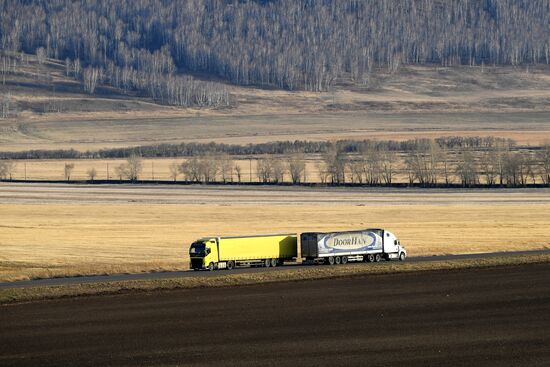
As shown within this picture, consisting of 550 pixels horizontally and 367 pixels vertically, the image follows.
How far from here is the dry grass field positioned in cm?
6994

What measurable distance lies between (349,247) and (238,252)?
6.53m

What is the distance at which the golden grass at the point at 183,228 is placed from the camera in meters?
66.8

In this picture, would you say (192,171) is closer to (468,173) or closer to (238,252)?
(468,173)

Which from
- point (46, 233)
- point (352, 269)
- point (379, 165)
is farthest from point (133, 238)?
point (379, 165)

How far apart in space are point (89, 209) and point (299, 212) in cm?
1969

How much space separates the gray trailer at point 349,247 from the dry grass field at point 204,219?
369 cm

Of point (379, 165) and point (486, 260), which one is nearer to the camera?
point (486, 260)

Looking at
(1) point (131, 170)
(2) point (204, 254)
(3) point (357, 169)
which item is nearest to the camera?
(2) point (204, 254)

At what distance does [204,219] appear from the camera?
334 feet

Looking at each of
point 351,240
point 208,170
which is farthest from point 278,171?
point 351,240

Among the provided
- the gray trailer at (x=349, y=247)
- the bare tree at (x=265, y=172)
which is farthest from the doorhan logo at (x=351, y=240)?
the bare tree at (x=265, y=172)

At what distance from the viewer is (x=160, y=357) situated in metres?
38.0

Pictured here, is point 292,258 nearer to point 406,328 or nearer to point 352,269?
point 352,269

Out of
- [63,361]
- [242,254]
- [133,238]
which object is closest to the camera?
[63,361]
